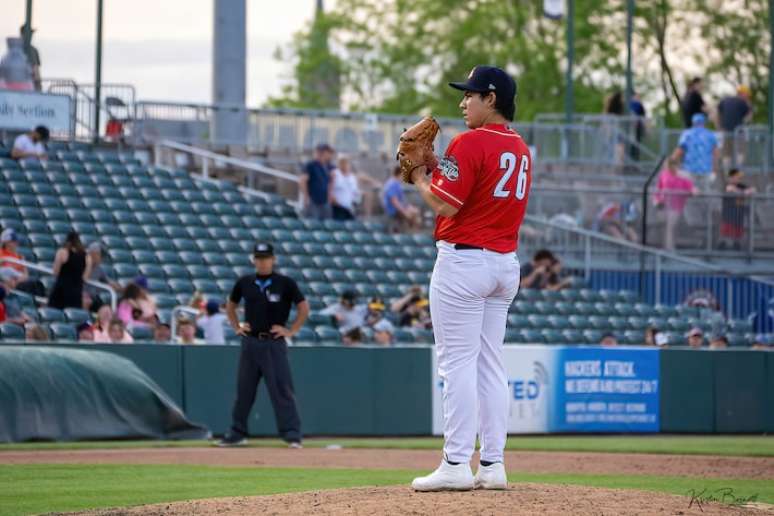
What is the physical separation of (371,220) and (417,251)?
2159 mm

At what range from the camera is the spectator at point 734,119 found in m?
28.8

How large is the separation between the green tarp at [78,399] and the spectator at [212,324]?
2.42 meters

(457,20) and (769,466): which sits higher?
(457,20)

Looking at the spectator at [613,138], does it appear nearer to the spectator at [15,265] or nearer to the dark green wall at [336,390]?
the dark green wall at [336,390]

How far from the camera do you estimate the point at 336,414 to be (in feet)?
59.2

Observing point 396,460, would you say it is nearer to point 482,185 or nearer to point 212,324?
point 212,324

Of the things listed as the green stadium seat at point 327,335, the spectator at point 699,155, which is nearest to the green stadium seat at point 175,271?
the green stadium seat at point 327,335

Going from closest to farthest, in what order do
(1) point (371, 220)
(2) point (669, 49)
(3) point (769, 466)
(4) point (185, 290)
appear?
(3) point (769, 466) < (4) point (185, 290) < (1) point (371, 220) < (2) point (669, 49)

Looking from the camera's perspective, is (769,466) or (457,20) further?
(457,20)

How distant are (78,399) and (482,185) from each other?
301 inches

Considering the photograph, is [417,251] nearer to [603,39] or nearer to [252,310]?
[252,310]

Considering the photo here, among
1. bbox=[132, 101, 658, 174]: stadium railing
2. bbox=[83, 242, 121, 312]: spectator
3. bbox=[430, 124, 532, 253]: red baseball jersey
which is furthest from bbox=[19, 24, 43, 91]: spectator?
bbox=[430, 124, 532, 253]: red baseball jersey

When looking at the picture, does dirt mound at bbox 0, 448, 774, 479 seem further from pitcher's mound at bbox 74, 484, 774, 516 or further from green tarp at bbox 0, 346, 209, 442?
pitcher's mound at bbox 74, 484, 774, 516

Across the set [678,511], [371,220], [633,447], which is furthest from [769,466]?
[371,220]
